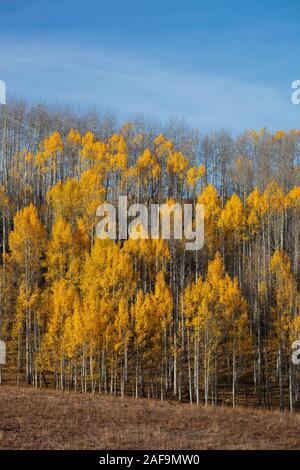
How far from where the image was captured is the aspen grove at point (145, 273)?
36688mm

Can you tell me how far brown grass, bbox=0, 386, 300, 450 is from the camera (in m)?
16.7

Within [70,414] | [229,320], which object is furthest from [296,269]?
[70,414]

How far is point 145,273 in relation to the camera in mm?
46094

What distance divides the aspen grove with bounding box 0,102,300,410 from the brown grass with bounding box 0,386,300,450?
11197 mm

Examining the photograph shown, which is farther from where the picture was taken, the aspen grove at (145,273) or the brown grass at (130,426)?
the aspen grove at (145,273)

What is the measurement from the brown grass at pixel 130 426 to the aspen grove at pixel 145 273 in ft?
36.7

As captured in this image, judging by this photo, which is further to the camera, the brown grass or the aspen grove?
the aspen grove

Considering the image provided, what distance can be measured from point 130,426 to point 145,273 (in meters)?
26.7

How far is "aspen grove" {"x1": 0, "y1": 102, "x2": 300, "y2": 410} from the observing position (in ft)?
120

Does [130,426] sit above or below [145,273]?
below

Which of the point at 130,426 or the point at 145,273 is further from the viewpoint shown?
the point at 145,273

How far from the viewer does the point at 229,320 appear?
3778 centimetres
